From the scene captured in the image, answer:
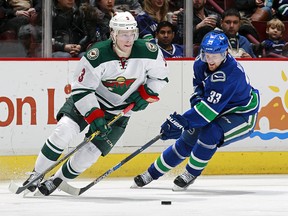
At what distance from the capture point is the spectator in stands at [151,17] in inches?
305

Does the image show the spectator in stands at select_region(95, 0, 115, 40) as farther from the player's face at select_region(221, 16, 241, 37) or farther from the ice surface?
the ice surface

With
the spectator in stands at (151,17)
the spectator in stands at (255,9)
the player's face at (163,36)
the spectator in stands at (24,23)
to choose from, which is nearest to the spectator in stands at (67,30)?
the spectator in stands at (24,23)

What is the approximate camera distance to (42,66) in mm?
7453

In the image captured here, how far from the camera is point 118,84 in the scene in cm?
606

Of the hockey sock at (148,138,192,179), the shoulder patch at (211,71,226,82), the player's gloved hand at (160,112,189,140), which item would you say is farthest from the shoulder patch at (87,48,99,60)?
the hockey sock at (148,138,192,179)

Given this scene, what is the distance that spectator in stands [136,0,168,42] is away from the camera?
775 cm

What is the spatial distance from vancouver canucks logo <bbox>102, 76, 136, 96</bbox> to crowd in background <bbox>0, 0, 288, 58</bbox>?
1.56m

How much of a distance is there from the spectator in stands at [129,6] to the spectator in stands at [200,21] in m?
0.34

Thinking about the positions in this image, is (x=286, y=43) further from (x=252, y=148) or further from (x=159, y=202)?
(x=159, y=202)

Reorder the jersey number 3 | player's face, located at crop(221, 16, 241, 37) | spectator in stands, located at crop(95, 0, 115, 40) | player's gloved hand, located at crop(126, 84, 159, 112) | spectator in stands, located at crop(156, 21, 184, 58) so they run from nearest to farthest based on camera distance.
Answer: the jersey number 3 < player's gloved hand, located at crop(126, 84, 159, 112) < spectator in stands, located at crop(95, 0, 115, 40) < spectator in stands, located at crop(156, 21, 184, 58) < player's face, located at crop(221, 16, 241, 37)

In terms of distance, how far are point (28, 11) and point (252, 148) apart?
6.21 feet

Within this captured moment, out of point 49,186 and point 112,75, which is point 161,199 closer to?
point 49,186

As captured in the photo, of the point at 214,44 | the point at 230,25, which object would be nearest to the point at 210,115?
the point at 214,44

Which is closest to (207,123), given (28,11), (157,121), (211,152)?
(211,152)
